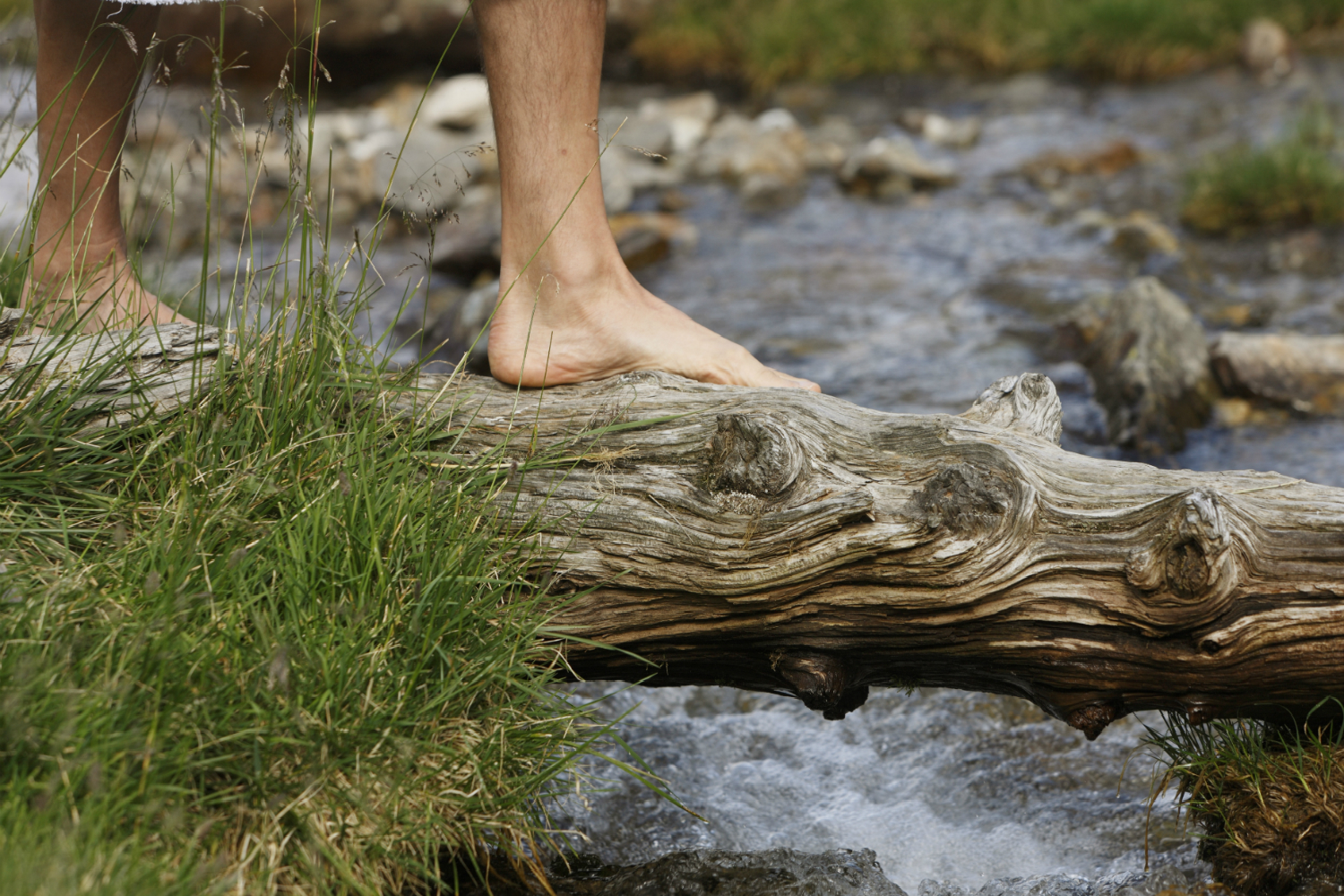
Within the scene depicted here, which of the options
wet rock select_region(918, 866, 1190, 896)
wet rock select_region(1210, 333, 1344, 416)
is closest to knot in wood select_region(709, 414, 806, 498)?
wet rock select_region(918, 866, 1190, 896)

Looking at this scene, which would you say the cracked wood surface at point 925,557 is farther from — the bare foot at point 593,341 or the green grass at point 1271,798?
the bare foot at point 593,341

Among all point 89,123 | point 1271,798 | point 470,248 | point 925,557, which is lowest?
point 1271,798

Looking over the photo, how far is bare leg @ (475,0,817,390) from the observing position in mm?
2264

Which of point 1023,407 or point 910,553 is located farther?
point 1023,407

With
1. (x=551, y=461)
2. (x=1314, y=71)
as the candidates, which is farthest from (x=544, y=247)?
(x=1314, y=71)

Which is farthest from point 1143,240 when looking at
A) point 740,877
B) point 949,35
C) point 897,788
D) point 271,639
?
point 271,639

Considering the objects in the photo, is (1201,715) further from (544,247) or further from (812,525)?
(544,247)

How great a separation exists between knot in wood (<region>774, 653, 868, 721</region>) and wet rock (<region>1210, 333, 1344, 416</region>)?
9.75ft

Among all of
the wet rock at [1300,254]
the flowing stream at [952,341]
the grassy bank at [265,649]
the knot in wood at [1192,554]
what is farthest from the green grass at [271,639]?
the wet rock at [1300,254]

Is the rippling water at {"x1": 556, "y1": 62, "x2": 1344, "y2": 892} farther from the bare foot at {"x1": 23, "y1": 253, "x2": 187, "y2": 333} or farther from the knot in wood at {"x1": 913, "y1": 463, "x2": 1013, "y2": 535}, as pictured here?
the bare foot at {"x1": 23, "y1": 253, "x2": 187, "y2": 333}

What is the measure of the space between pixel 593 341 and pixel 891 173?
5257 mm

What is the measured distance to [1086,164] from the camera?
7051 mm

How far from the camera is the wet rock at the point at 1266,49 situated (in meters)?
8.13

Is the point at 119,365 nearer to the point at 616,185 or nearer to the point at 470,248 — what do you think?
the point at 470,248
